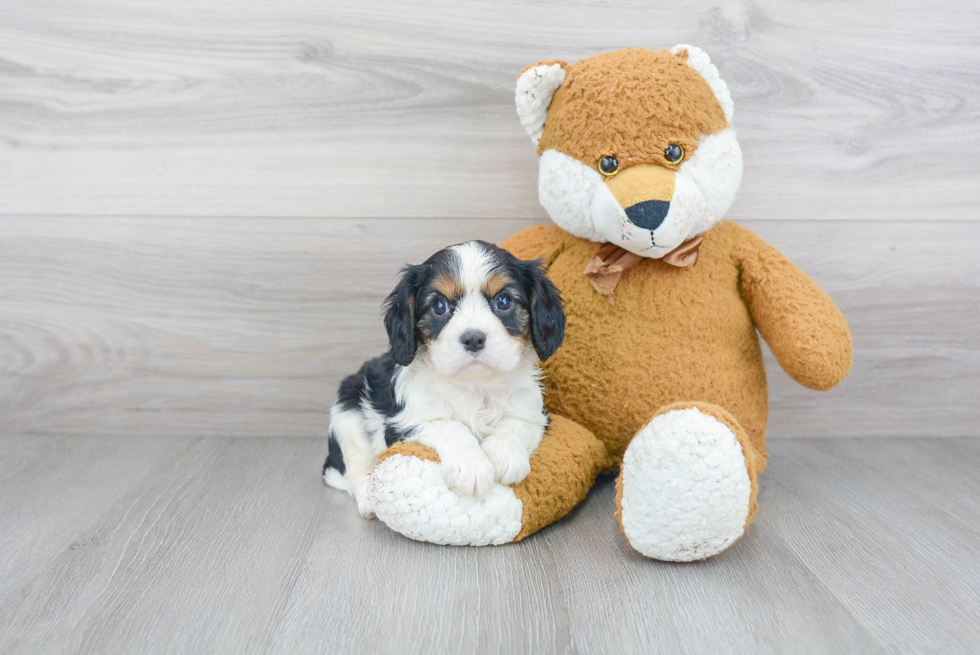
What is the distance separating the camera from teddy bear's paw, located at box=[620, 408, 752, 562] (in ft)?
4.04

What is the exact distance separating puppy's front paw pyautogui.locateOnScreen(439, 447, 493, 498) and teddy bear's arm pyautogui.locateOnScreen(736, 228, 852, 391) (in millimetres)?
732

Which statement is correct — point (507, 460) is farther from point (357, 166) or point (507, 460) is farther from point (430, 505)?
point (357, 166)

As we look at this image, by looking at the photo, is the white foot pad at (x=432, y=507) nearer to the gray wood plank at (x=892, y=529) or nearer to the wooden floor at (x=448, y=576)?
the wooden floor at (x=448, y=576)

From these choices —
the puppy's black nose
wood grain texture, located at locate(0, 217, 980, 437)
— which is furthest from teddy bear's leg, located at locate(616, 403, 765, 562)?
wood grain texture, located at locate(0, 217, 980, 437)

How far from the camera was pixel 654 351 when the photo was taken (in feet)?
5.19

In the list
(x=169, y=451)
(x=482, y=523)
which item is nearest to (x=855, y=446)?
(x=482, y=523)

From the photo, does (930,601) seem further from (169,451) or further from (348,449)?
(169,451)

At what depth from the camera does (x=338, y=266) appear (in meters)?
2.04

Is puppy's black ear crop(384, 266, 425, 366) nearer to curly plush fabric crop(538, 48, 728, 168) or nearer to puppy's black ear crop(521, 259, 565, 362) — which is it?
puppy's black ear crop(521, 259, 565, 362)

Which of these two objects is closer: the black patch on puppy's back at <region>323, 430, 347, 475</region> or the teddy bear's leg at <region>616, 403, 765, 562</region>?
the teddy bear's leg at <region>616, 403, 765, 562</region>

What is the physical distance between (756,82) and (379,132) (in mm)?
1056

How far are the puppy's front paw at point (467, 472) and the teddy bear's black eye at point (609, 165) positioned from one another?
2.14 feet

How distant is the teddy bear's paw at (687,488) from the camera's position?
1230 millimetres

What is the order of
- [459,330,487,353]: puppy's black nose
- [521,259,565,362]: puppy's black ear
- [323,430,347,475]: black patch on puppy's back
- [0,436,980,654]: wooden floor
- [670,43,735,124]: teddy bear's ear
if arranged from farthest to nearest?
[323,430,347,475]: black patch on puppy's back
[670,43,735,124]: teddy bear's ear
[521,259,565,362]: puppy's black ear
[459,330,487,353]: puppy's black nose
[0,436,980,654]: wooden floor
